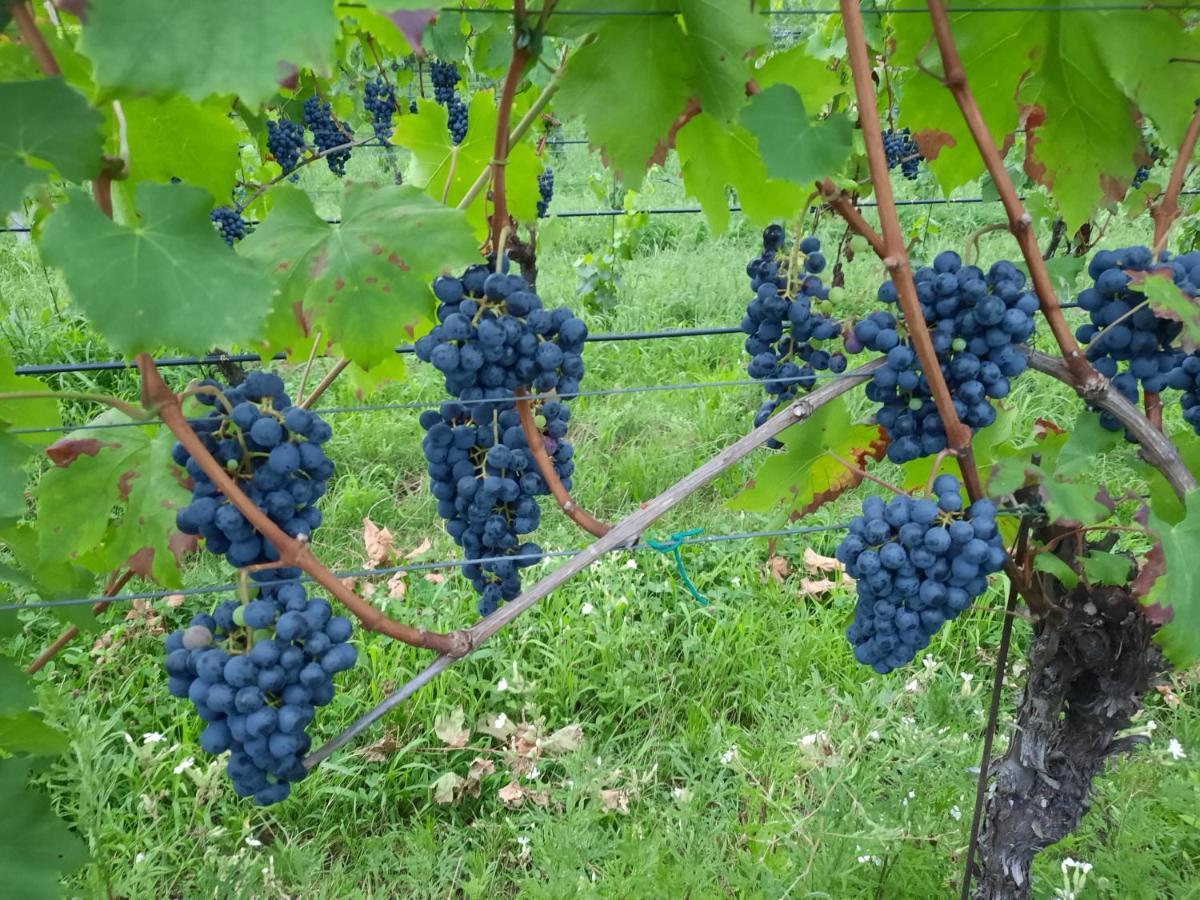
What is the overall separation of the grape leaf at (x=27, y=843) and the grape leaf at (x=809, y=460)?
99cm

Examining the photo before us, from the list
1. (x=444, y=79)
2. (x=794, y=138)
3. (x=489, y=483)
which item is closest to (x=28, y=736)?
(x=489, y=483)

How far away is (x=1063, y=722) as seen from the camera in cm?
162

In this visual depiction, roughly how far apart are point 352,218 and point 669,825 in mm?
1651

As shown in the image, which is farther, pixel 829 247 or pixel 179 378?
pixel 829 247

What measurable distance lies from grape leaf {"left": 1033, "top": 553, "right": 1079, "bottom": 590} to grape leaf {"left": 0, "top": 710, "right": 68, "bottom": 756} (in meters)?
1.39

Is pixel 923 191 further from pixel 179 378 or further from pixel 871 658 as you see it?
pixel 871 658

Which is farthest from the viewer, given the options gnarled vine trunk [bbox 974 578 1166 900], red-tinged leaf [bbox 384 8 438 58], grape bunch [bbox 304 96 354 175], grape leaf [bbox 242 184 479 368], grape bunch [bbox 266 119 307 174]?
grape bunch [bbox 304 96 354 175]

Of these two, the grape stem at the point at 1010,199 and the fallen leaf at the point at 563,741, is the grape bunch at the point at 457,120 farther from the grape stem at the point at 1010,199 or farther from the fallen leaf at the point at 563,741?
the grape stem at the point at 1010,199

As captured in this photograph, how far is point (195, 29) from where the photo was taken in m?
0.69

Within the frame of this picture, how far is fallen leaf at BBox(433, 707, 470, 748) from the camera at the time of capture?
251 centimetres

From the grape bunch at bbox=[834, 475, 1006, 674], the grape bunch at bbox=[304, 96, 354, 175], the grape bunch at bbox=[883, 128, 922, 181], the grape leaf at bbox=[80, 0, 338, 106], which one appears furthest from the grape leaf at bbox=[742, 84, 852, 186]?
the grape bunch at bbox=[304, 96, 354, 175]

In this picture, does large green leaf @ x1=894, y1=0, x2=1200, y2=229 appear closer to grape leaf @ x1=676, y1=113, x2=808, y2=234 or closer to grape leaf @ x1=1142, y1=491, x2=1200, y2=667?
grape leaf @ x1=676, y1=113, x2=808, y2=234

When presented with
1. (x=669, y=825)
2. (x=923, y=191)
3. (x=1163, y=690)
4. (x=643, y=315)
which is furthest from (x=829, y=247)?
(x=669, y=825)

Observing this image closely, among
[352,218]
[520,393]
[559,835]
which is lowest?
Result: [559,835]
